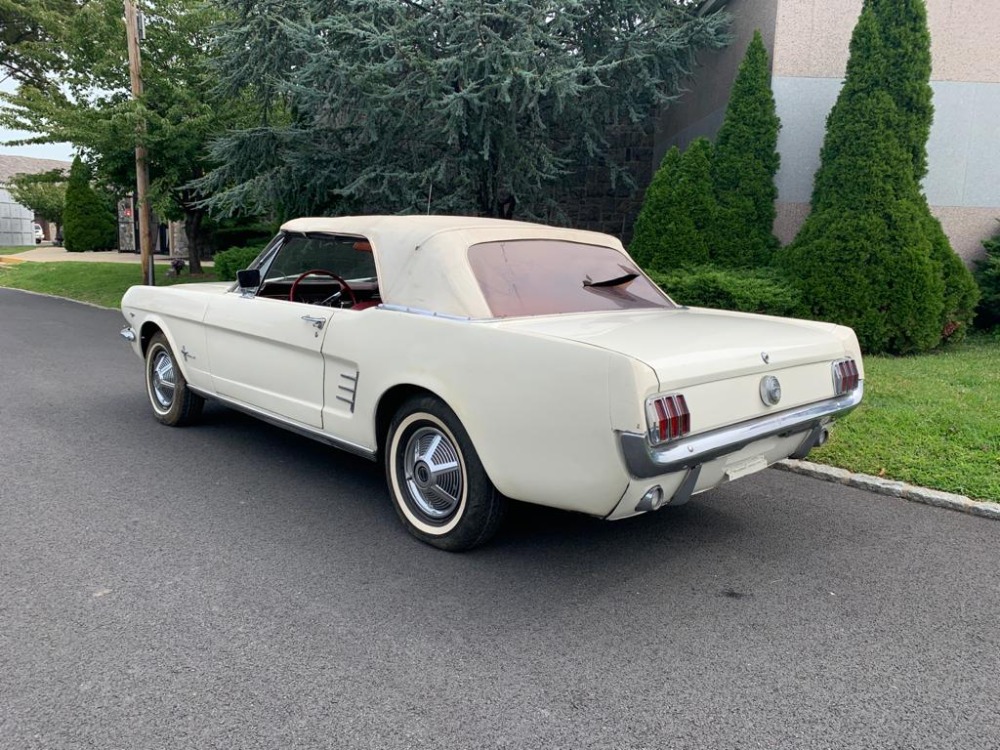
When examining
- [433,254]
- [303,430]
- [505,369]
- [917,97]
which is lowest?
[303,430]

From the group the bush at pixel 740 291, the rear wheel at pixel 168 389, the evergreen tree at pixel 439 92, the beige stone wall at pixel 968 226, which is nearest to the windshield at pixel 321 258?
the rear wheel at pixel 168 389

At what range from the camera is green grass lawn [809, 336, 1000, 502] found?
15.8ft

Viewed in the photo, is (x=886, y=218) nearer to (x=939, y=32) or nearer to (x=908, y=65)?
(x=908, y=65)

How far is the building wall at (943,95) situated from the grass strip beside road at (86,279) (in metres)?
12.7

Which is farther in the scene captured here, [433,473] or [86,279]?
[86,279]

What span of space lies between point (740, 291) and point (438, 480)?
5.95 meters

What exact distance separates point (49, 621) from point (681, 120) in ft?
41.0

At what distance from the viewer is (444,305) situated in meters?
3.72

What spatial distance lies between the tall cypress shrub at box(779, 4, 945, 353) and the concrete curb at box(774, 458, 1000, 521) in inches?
154

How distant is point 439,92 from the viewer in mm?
9531

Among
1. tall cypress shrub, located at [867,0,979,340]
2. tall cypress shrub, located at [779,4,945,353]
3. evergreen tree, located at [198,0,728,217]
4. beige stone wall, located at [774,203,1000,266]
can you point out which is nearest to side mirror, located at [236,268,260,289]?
evergreen tree, located at [198,0,728,217]

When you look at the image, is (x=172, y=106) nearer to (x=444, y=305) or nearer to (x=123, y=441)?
(x=123, y=441)

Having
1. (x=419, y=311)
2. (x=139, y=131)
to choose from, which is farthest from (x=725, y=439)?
(x=139, y=131)

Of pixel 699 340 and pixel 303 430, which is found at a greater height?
pixel 699 340
